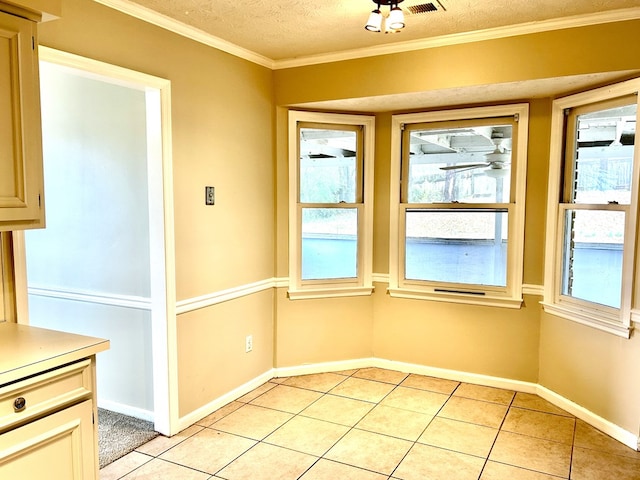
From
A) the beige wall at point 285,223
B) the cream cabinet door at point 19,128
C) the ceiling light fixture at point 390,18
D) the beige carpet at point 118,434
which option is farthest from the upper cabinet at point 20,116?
the beige carpet at point 118,434

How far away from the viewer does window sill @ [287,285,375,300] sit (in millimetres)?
3844

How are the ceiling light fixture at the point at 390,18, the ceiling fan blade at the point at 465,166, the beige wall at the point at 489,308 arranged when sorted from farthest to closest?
1. the ceiling fan blade at the point at 465,166
2. the beige wall at the point at 489,308
3. the ceiling light fixture at the point at 390,18

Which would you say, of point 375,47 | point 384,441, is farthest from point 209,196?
point 384,441

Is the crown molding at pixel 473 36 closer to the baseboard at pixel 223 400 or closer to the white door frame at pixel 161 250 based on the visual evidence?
the white door frame at pixel 161 250

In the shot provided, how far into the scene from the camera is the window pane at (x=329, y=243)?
3.91m

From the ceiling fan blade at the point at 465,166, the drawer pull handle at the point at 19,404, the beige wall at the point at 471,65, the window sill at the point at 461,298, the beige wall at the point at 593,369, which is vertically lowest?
the beige wall at the point at 593,369

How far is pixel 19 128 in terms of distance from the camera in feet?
5.90

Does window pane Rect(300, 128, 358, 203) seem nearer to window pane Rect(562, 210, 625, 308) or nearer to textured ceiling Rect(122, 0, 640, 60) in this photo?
textured ceiling Rect(122, 0, 640, 60)

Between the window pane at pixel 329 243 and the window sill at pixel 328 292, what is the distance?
0.11 m

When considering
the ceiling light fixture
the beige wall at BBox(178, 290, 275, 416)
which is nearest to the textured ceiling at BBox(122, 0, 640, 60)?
the ceiling light fixture

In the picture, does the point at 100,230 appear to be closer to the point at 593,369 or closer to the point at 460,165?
the point at 460,165

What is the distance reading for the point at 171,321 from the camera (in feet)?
9.35

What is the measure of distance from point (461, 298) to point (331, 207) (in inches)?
49.7

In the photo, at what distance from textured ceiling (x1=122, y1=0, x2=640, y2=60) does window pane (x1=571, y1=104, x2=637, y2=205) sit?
26.6 inches
